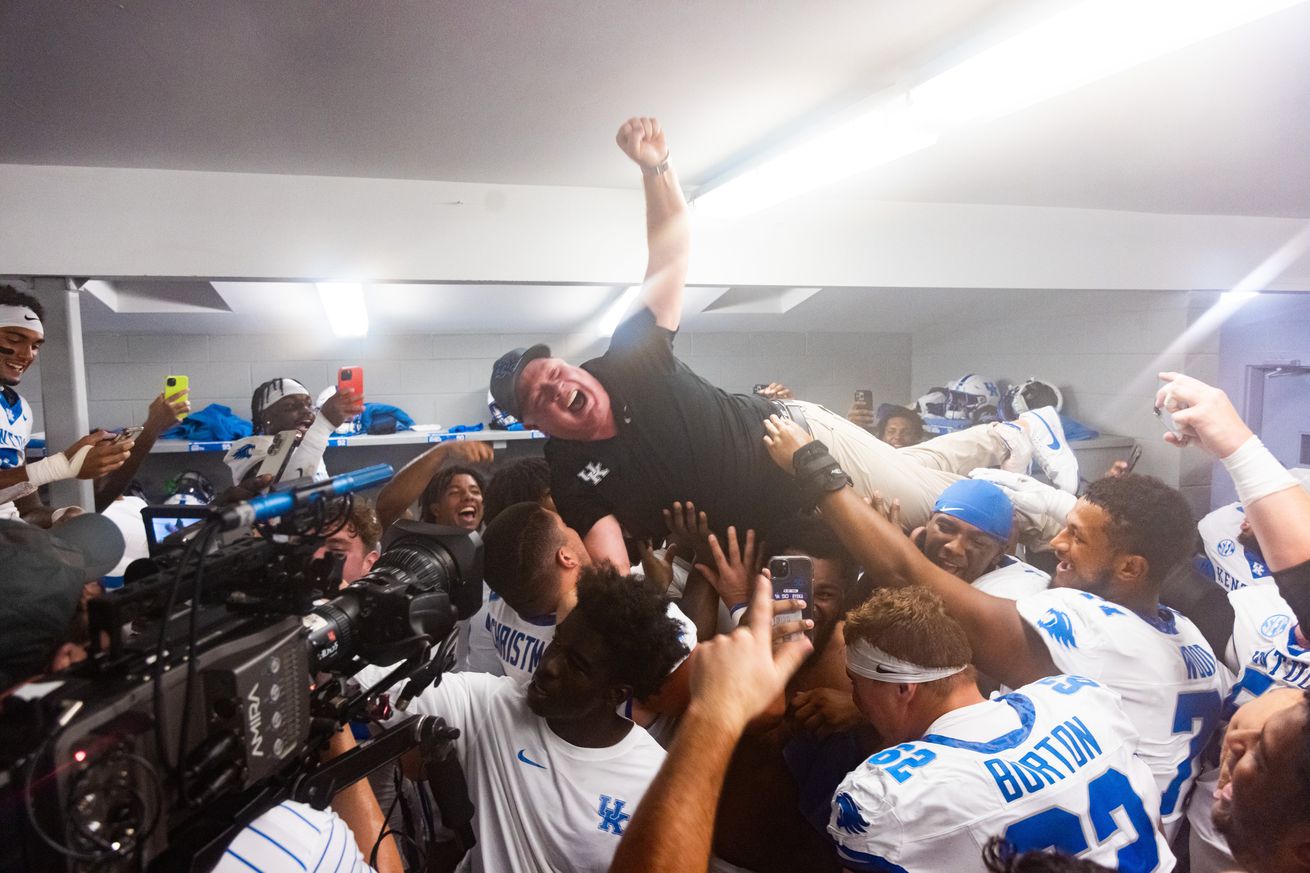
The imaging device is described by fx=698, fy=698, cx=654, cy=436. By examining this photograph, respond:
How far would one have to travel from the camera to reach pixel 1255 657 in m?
1.83

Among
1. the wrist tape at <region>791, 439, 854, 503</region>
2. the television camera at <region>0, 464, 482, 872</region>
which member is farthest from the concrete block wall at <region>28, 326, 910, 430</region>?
the television camera at <region>0, 464, 482, 872</region>

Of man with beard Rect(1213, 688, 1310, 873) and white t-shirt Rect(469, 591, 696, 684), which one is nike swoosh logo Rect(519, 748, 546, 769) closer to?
white t-shirt Rect(469, 591, 696, 684)

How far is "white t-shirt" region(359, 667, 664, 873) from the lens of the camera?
5.05ft

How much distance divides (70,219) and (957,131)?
2123mm

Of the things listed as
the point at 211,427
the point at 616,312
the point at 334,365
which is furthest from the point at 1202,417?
the point at 211,427

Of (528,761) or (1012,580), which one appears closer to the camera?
(528,761)

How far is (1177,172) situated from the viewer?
203 cm

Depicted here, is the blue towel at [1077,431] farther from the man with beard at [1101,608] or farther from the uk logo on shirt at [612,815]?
the uk logo on shirt at [612,815]

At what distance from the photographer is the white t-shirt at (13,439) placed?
149 centimetres

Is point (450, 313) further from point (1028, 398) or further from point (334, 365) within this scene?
point (1028, 398)

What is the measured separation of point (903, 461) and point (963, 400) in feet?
1.16

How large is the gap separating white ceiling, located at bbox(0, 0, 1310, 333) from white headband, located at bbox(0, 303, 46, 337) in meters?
0.11

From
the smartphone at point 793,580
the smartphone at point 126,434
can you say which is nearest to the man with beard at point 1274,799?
the smartphone at point 793,580

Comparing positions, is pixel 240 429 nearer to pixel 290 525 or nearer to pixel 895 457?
pixel 290 525
